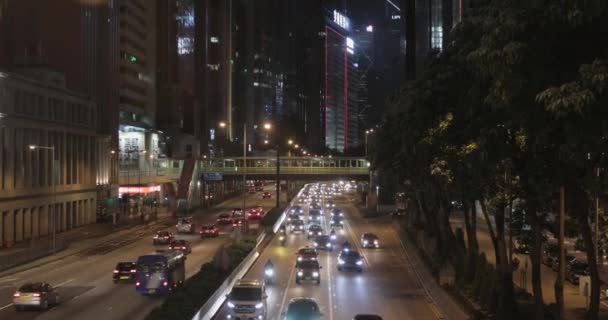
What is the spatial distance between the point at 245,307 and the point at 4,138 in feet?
123

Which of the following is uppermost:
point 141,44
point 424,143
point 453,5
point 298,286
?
point 453,5

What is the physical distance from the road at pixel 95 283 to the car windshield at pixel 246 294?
3.71m

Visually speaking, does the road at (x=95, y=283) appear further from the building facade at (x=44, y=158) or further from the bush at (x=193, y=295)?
the building facade at (x=44, y=158)

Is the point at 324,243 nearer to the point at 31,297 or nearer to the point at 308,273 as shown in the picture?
the point at 308,273

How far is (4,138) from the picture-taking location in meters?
56.8

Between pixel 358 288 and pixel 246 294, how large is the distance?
36.5 feet

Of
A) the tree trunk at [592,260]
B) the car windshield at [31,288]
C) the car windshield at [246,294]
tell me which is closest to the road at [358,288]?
the car windshield at [246,294]

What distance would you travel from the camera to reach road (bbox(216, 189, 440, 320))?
99.5 feet

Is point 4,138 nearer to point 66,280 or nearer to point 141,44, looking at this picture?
point 66,280

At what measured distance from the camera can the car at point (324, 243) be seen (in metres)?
55.9

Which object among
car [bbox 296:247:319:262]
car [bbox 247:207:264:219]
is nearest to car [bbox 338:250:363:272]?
car [bbox 296:247:319:262]

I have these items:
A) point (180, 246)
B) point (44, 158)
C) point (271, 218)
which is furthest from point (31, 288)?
point (271, 218)

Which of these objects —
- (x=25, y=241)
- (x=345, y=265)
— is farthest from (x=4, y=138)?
(x=345, y=265)

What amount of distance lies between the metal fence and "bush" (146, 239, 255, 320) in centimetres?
1408
